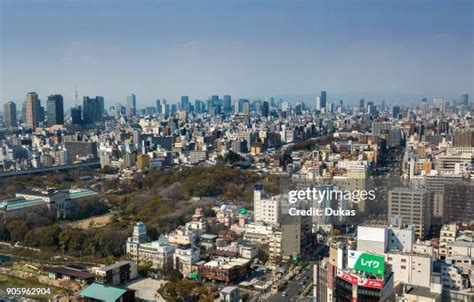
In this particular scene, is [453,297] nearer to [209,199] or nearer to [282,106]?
[209,199]

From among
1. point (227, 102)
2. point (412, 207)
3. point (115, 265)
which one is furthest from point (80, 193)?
point (227, 102)

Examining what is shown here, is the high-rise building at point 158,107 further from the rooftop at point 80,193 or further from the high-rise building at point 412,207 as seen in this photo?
the high-rise building at point 412,207

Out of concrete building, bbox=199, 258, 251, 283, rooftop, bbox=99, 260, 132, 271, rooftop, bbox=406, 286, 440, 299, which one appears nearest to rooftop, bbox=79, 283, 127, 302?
rooftop, bbox=99, 260, 132, 271

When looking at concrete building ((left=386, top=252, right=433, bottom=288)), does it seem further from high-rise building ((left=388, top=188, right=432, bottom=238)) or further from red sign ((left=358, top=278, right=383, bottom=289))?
high-rise building ((left=388, top=188, right=432, bottom=238))

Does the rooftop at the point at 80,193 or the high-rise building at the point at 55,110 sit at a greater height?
the high-rise building at the point at 55,110

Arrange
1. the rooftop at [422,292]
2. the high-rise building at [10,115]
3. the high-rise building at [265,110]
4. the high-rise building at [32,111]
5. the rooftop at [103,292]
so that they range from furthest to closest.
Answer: the high-rise building at [265,110] → the high-rise building at [32,111] → the high-rise building at [10,115] → the rooftop at [103,292] → the rooftop at [422,292]

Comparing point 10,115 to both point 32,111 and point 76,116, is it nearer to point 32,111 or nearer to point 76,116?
point 32,111

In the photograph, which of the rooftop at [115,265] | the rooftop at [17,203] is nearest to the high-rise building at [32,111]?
the rooftop at [17,203]

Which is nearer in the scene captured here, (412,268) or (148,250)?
(412,268)
